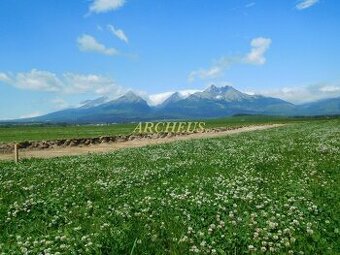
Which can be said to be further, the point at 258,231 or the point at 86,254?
the point at 258,231

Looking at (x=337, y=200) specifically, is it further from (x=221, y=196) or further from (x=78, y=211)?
(x=78, y=211)

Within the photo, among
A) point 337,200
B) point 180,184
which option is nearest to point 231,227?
point 337,200

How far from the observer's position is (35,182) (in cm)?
2047

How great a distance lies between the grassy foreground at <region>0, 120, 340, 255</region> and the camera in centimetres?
1012

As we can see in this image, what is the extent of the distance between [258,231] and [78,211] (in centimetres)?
597

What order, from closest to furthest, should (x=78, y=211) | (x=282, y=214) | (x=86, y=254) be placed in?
1. (x=86, y=254)
2. (x=282, y=214)
3. (x=78, y=211)

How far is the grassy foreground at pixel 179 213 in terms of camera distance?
1012 cm

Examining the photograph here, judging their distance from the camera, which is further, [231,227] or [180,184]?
[180,184]

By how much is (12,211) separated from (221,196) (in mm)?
6944

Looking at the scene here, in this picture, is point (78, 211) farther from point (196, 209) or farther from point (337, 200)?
point (337, 200)

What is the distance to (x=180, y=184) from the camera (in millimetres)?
17375

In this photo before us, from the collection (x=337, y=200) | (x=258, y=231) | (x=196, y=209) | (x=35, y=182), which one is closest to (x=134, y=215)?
(x=196, y=209)

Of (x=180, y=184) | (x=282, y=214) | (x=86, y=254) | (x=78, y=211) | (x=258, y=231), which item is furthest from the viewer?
(x=180, y=184)

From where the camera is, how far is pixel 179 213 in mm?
12625
